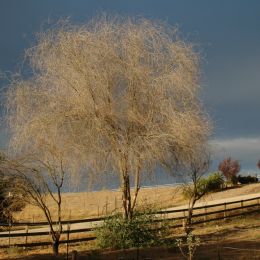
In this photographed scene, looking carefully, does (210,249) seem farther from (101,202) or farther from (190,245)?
(101,202)

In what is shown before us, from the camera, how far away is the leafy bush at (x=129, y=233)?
70.0ft

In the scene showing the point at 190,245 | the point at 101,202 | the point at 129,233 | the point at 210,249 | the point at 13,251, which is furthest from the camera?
the point at 101,202

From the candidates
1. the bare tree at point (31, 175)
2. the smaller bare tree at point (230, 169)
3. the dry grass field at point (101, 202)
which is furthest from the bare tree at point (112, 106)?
the smaller bare tree at point (230, 169)

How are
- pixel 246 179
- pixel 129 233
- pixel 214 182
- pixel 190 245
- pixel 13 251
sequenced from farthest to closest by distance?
pixel 246 179 → pixel 214 182 → pixel 13 251 → pixel 129 233 → pixel 190 245

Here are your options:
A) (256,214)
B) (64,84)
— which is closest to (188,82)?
(64,84)

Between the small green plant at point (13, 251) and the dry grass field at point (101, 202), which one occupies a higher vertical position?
the dry grass field at point (101, 202)

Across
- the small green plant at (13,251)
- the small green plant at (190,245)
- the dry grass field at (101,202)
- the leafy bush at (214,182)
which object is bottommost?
the small green plant at (13,251)

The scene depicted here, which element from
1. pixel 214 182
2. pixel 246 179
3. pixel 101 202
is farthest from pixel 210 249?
pixel 246 179

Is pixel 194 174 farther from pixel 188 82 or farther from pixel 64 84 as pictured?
pixel 64 84

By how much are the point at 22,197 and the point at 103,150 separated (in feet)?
14.9

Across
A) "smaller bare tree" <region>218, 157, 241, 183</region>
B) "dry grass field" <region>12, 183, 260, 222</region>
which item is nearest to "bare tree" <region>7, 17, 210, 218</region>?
"dry grass field" <region>12, 183, 260, 222</region>

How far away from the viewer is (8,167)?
73.0 ft

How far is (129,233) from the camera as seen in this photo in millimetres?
21391

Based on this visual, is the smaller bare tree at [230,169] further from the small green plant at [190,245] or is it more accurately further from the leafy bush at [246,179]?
the small green plant at [190,245]
